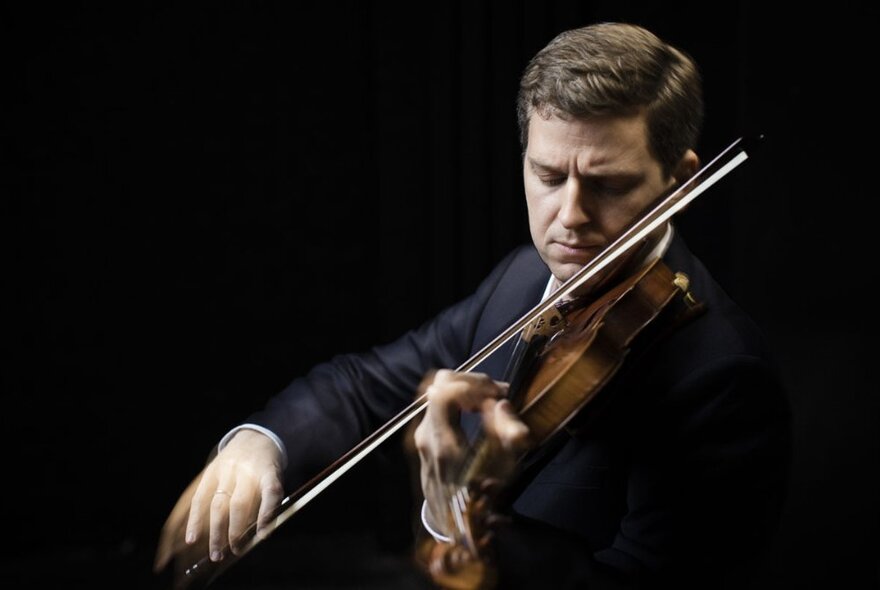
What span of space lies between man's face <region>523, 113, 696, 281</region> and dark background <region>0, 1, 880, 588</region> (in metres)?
0.67

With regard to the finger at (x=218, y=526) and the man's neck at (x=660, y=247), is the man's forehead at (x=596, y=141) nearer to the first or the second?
the man's neck at (x=660, y=247)

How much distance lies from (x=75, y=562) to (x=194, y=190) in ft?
2.52

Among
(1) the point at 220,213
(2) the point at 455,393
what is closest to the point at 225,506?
(2) the point at 455,393

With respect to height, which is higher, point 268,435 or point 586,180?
point 586,180

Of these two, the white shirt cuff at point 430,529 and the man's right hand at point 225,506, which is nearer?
the white shirt cuff at point 430,529

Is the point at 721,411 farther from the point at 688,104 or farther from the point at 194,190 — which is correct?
the point at 194,190

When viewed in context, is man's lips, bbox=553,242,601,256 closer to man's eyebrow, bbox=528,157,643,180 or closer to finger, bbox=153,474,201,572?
man's eyebrow, bbox=528,157,643,180

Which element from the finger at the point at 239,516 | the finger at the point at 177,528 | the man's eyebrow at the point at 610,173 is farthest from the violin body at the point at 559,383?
the finger at the point at 177,528

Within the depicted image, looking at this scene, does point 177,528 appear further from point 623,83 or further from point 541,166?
point 623,83

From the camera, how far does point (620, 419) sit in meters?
1.11

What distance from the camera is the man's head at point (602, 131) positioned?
1.12 m

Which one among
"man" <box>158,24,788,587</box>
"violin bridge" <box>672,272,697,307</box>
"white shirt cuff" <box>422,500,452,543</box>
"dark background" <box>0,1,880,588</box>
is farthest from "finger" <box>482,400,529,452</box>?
"dark background" <box>0,1,880,588</box>

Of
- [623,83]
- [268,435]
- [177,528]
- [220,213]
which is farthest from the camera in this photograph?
[220,213]

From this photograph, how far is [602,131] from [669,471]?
1.16ft
